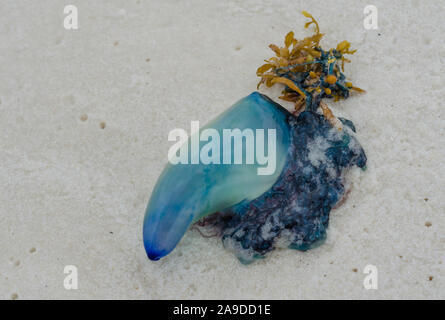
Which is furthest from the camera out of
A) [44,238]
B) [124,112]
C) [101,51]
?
[101,51]

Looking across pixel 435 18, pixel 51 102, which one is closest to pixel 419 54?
pixel 435 18

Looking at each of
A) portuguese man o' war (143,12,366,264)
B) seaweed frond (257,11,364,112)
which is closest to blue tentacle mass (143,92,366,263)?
portuguese man o' war (143,12,366,264)

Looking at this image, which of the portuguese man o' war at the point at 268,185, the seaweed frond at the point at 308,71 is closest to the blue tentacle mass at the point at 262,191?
the portuguese man o' war at the point at 268,185

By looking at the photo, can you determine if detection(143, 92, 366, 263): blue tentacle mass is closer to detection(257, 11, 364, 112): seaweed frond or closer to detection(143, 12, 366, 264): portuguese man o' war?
detection(143, 12, 366, 264): portuguese man o' war

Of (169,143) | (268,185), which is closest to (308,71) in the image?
(268,185)

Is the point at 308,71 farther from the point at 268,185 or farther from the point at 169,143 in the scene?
the point at 169,143

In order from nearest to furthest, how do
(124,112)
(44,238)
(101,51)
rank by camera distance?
1. (44,238)
2. (124,112)
3. (101,51)

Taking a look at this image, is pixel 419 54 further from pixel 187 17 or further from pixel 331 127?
pixel 187 17
